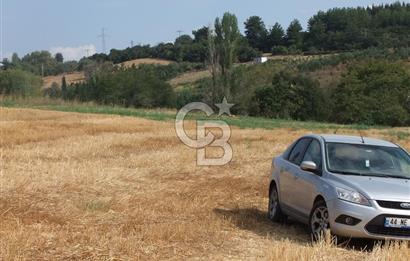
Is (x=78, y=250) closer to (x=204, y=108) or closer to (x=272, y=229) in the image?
(x=272, y=229)

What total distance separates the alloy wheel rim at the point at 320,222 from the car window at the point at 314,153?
32.3 inches

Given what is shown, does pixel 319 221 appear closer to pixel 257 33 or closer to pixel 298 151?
pixel 298 151

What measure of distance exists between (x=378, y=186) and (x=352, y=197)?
1.40ft

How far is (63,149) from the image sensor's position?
19453mm

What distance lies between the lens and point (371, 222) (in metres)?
7.70

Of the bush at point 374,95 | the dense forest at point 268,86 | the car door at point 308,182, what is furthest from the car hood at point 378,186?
the dense forest at point 268,86

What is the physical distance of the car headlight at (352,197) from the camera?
25.6 ft

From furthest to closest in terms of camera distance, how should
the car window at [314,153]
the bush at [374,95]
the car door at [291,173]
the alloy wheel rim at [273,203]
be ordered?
the bush at [374,95] → the alloy wheel rim at [273,203] → the car door at [291,173] → the car window at [314,153]

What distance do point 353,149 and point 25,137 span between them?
658 inches

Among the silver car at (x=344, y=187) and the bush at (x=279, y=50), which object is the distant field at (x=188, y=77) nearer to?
the bush at (x=279, y=50)

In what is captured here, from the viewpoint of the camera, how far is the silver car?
7723 millimetres

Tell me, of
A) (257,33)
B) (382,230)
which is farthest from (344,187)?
(257,33)

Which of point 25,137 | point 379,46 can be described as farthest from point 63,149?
point 379,46

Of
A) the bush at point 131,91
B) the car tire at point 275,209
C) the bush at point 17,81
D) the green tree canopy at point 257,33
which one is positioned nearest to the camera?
the car tire at point 275,209
